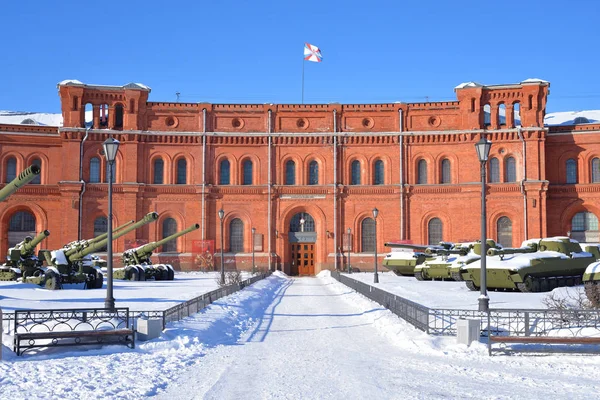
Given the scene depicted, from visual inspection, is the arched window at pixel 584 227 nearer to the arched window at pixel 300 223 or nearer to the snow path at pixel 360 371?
the arched window at pixel 300 223

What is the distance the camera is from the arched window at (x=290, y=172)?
47312mm

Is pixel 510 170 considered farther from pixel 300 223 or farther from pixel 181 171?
pixel 181 171

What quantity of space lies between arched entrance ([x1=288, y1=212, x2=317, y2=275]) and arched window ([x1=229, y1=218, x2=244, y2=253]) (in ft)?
10.9

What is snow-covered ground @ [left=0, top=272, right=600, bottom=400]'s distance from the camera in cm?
884

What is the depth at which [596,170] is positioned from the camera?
1812 inches

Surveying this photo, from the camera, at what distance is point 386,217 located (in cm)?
4612

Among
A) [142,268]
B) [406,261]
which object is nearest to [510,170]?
[406,261]

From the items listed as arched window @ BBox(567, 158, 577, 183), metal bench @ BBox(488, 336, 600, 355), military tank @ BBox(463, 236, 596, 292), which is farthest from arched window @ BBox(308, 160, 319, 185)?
metal bench @ BBox(488, 336, 600, 355)

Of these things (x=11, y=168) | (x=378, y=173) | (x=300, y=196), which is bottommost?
(x=300, y=196)

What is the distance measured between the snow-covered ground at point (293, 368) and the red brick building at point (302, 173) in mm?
31227

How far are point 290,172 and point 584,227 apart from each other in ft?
65.9

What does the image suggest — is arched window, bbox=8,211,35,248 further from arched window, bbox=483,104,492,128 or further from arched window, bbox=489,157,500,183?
arched window, bbox=483,104,492,128

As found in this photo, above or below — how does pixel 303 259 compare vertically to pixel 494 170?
below

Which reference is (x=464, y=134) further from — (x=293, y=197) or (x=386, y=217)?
(x=293, y=197)
